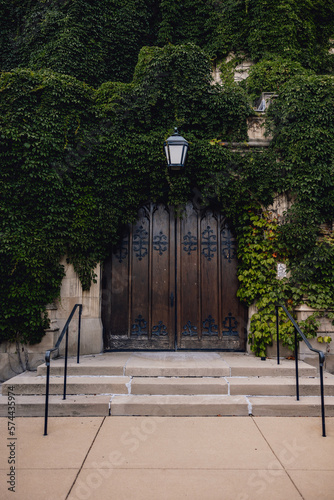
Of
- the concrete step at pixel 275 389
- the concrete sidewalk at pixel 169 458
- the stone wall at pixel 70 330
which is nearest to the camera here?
the concrete sidewalk at pixel 169 458

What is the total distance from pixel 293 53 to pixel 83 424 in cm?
838

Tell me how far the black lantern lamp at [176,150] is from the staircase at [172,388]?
3167mm

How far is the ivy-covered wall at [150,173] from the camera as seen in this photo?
17.9ft

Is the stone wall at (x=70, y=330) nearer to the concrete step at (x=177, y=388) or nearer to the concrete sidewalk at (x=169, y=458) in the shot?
the concrete sidewalk at (x=169, y=458)

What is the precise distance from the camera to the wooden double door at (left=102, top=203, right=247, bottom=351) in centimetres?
615

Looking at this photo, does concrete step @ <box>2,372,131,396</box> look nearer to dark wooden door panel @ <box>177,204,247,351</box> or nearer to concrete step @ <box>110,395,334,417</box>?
concrete step @ <box>110,395,334,417</box>

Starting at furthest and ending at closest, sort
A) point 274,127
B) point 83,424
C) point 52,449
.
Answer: point 274,127 → point 83,424 → point 52,449

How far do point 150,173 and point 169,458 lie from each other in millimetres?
4436

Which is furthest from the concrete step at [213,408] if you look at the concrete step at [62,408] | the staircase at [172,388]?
the concrete step at [62,408]

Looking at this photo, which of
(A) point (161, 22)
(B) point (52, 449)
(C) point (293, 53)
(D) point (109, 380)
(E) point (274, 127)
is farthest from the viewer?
(A) point (161, 22)

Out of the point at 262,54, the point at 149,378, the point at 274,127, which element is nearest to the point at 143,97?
the point at 274,127

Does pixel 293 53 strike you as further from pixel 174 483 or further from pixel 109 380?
pixel 174 483

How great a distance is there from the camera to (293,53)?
24.4 ft

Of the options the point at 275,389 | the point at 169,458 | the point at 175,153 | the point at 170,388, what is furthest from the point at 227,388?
the point at 175,153
